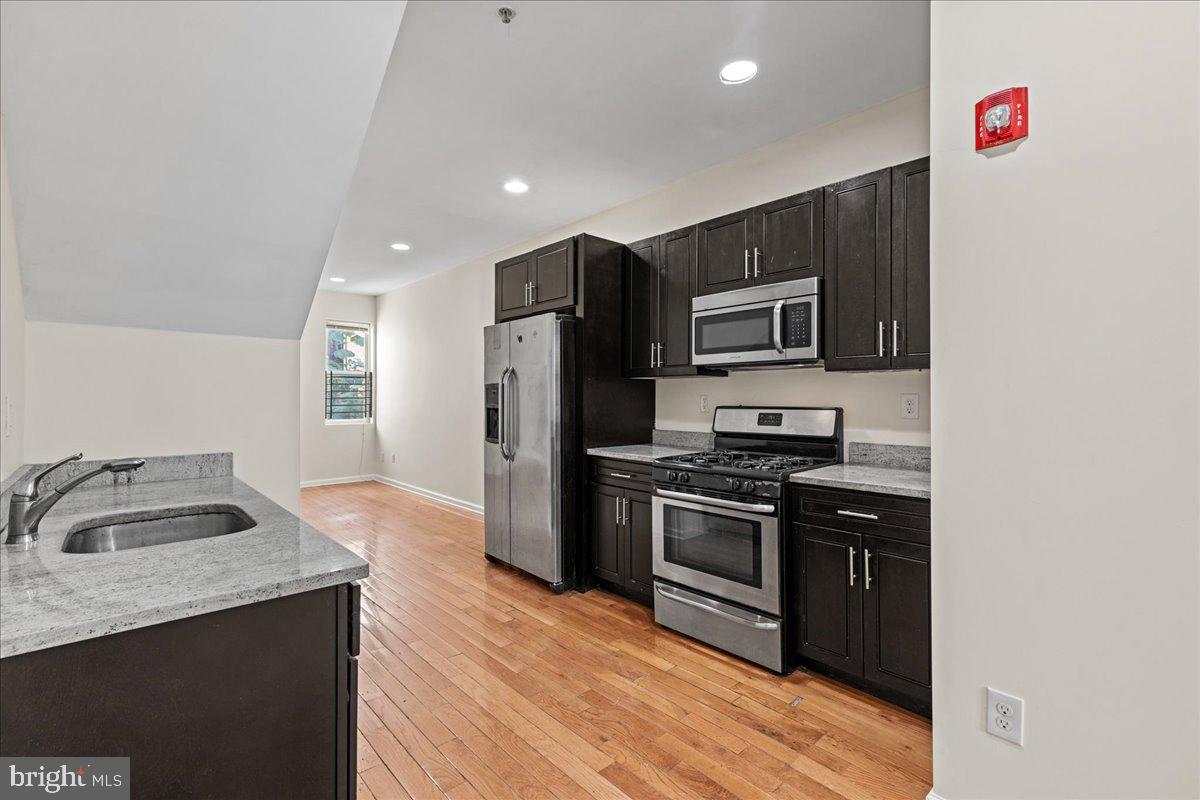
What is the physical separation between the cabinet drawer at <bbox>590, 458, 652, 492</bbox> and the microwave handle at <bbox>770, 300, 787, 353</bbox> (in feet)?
3.25

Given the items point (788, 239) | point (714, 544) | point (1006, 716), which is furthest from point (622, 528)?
point (1006, 716)

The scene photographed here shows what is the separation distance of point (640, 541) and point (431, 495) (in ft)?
13.3

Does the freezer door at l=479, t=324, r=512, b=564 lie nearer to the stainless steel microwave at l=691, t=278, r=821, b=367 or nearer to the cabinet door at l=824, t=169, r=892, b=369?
the stainless steel microwave at l=691, t=278, r=821, b=367

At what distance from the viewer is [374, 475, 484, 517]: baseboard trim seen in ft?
19.6

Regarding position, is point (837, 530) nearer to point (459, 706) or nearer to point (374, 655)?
point (459, 706)

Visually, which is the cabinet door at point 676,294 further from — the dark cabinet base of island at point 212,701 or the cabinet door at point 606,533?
the dark cabinet base of island at point 212,701

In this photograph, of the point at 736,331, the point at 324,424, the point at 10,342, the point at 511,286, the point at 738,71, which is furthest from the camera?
the point at 324,424

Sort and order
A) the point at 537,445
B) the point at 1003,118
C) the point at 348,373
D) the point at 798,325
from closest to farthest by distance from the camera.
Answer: the point at 1003,118, the point at 798,325, the point at 537,445, the point at 348,373

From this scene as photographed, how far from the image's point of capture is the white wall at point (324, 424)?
7.37 metres

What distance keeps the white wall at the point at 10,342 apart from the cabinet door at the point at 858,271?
3019mm

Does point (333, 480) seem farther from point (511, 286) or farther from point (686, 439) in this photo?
point (686, 439)

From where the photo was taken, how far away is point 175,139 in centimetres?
169

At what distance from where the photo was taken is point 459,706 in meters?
2.29

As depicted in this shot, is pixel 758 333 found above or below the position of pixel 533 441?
above
